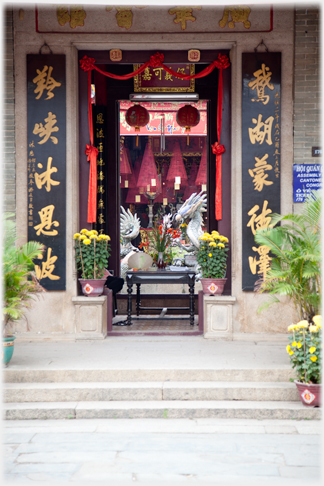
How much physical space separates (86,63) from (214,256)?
2.95 m

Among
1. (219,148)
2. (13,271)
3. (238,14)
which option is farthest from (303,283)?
(238,14)

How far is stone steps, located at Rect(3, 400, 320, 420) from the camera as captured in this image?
445cm

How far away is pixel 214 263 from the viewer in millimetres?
6438

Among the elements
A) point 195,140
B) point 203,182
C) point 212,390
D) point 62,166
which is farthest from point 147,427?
point 195,140

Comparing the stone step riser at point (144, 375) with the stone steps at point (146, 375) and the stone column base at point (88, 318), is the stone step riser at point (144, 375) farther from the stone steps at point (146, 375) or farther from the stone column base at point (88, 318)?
the stone column base at point (88, 318)

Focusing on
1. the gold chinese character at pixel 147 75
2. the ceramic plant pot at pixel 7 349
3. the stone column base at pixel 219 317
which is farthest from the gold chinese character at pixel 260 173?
the ceramic plant pot at pixel 7 349

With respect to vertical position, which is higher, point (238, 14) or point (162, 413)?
point (238, 14)

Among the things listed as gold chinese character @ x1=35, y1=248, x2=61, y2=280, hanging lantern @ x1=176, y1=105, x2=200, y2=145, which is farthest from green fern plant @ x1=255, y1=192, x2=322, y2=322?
hanging lantern @ x1=176, y1=105, x2=200, y2=145

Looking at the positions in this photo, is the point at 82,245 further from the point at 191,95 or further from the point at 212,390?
the point at 191,95

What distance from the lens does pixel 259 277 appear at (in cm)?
645

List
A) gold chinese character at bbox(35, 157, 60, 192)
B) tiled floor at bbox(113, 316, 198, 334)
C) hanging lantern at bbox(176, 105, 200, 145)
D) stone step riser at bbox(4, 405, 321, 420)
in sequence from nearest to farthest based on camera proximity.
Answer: stone step riser at bbox(4, 405, 321, 420), gold chinese character at bbox(35, 157, 60, 192), tiled floor at bbox(113, 316, 198, 334), hanging lantern at bbox(176, 105, 200, 145)

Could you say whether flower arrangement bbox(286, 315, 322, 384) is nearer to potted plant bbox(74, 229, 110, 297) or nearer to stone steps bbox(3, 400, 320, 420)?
stone steps bbox(3, 400, 320, 420)

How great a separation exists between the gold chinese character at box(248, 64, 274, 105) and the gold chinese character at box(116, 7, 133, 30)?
1.69m

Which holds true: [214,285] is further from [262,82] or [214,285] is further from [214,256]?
[262,82]
